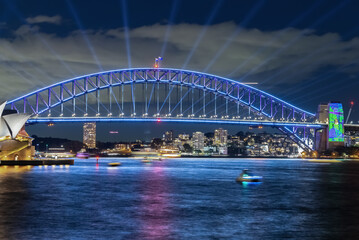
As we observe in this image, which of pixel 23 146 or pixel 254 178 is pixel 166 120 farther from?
pixel 254 178

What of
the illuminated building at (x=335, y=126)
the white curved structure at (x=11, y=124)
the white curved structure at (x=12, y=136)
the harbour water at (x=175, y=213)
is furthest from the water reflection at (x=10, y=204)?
the illuminated building at (x=335, y=126)

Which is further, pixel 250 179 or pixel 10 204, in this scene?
pixel 250 179

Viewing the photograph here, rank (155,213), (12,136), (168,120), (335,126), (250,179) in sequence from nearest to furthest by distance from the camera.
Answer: (155,213) → (250,179) → (12,136) → (168,120) → (335,126)

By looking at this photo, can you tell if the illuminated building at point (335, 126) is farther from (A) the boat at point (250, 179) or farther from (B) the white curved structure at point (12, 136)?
(A) the boat at point (250, 179)

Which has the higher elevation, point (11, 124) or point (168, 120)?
point (168, 120)

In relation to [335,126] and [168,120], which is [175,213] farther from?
[335,126]

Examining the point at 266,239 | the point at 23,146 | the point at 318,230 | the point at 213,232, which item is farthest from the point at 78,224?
the point at 23,146

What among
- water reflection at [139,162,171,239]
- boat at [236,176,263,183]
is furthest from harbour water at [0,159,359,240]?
boat at [236,176,263,183]

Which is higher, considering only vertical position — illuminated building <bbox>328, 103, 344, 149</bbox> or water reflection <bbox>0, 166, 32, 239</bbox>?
illuminated building <bbox>328, 103, 344, 149</bbox>

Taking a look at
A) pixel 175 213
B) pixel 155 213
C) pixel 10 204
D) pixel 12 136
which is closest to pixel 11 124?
pixel 12 136

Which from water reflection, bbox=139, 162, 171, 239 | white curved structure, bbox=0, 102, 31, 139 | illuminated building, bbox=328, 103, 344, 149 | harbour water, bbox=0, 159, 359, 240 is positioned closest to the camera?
water reflection, bbox=139, 162, 171, 239

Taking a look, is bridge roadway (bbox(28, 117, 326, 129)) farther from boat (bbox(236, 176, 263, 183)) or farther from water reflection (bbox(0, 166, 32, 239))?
water reflection (bbox(0, 166, 32, 239))
